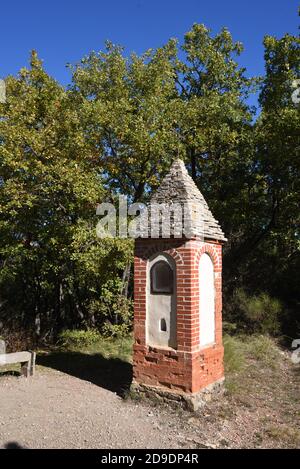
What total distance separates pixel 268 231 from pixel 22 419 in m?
12.3

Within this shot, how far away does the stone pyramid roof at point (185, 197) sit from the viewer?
23.0ft

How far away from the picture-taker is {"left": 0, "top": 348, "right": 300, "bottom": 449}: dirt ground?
5.39 meters

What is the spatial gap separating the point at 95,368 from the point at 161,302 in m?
3.49

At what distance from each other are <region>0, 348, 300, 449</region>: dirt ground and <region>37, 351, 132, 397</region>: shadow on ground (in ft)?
0.48

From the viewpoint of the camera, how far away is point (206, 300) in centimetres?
725

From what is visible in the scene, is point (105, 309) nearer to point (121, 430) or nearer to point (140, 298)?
point (140, 298)

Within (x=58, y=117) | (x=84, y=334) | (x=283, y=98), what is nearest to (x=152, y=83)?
(x=58, y=117)

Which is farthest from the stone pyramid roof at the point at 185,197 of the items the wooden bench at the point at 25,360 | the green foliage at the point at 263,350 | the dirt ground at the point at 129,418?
the green foliage at the point at 263,350

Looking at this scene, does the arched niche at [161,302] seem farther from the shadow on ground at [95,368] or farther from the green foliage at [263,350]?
the green foliage at [263,350]

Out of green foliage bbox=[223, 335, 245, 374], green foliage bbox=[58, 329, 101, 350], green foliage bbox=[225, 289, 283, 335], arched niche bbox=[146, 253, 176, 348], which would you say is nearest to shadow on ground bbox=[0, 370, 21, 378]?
green foliage bbox=[58, 329, 101, 350]

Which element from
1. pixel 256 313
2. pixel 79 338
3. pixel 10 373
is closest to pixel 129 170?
pixel 79 338

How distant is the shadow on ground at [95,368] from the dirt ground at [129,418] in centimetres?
15

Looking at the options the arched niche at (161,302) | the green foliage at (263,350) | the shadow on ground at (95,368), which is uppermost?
the arched niche at (161,302)

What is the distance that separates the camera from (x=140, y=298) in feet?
23.4
